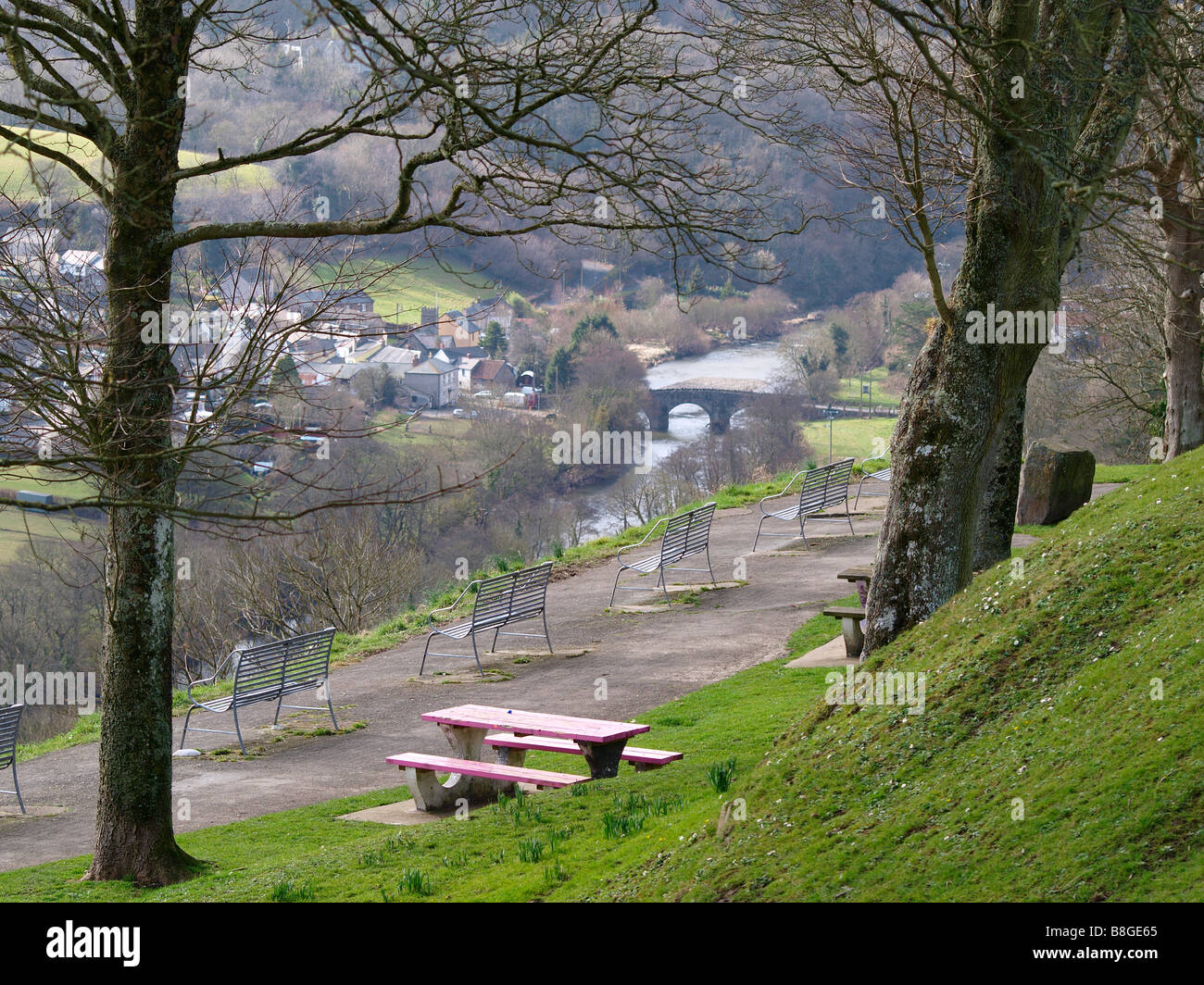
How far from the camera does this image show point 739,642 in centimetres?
1420

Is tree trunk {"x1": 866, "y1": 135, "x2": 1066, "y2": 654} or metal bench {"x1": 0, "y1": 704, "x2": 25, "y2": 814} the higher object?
tree trunk {"x1": 866, "y1": 135, "x2": 1066, "y2": 654}

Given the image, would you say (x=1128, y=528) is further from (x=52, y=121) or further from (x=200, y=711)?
(x=200, y=711)

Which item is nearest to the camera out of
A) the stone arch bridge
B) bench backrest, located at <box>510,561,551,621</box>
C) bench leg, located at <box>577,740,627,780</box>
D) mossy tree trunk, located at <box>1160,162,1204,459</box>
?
bench leg, located at <box>577,740,627,780</box>

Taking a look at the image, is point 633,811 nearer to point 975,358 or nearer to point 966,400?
point 966,400

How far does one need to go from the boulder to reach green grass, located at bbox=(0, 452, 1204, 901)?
8.63 meters

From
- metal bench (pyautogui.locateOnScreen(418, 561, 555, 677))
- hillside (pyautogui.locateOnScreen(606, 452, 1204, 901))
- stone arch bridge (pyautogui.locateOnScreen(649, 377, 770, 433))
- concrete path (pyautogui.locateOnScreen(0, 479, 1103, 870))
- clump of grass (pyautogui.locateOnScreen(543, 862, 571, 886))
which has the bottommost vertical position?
concrete path (pyautogui.locateOnScreen(0, 479, 1103, 870))

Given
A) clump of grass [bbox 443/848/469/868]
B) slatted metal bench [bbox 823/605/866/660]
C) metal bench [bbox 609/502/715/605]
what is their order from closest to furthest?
1. clump of grass [bbox 443/848/469/868]
2. slatted metal bench [bbox 823/605/866/660]
3. metal bench [bbox 609/502/715/605]

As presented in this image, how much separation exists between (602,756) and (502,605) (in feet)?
18.6

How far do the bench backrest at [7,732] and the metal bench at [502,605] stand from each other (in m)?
4.52

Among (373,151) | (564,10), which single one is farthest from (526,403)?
(564,10)

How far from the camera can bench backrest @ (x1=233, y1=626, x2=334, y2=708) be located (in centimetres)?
1208

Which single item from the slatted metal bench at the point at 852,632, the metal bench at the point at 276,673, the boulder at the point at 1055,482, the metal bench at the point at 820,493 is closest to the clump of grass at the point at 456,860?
the metal bench at the point at 276,673

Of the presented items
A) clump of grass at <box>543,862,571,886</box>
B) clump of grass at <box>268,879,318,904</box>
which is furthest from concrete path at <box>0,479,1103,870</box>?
clump of grass at <box>543,862,571,886</box>

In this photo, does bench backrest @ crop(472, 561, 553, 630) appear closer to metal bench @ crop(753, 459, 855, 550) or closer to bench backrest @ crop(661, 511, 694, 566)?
bench backrest @ crop(661, 511, 694, 566)
